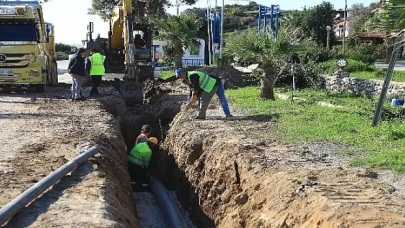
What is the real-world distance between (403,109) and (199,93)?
17.5 ft

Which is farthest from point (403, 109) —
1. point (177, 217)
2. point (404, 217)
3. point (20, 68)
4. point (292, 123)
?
point (20, 68)

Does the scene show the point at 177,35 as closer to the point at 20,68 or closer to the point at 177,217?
the point at 20,68

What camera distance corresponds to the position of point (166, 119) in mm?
19391

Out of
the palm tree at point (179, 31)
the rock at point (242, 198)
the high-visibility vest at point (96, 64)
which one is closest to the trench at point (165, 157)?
the rock at point (242, 198)

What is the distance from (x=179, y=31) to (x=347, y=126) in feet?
90.0

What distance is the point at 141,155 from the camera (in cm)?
1435

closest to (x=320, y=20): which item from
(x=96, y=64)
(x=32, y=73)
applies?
(x=96, y=64)

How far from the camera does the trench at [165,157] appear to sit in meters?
12.8

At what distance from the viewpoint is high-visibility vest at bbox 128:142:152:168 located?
46.9 feet

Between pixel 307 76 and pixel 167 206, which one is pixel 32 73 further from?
pixel 167 206

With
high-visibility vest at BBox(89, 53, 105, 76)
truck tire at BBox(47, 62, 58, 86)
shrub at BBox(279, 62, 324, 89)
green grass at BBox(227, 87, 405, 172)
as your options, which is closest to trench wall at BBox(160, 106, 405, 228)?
green grass at BBox(227, 87, 405, 172)

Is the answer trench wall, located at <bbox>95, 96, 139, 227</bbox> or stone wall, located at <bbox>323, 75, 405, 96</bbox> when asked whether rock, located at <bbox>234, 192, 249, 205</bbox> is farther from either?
stone wall, located at <bbox>323, 75, 405, 96</bbox>

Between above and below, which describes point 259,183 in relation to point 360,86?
below

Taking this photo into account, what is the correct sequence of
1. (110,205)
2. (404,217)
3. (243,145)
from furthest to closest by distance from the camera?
(243,145) < (110,205) < (404,217)
